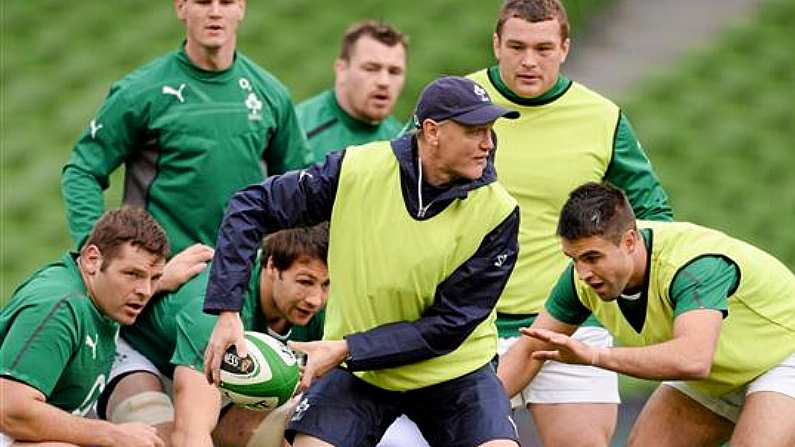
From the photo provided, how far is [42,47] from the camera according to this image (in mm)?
15109

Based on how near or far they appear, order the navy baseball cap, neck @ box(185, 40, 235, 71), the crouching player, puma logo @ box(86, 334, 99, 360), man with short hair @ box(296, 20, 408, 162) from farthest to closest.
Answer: man with short hair @ box(296, 20, 408, 162), neck @ box(185, 40, 235, 71), the crouching player, puma logo @ box(86, 334, 99, 360), the navy baseball cap

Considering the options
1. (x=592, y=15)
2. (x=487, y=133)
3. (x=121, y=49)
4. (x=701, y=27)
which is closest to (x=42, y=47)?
(x=121, y=49)

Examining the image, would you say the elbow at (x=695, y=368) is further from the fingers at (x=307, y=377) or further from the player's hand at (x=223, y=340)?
the player's hand at (x=223, y=340)

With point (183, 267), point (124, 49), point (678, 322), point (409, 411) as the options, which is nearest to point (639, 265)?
point (678, 322)

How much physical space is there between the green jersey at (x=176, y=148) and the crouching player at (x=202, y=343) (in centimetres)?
39

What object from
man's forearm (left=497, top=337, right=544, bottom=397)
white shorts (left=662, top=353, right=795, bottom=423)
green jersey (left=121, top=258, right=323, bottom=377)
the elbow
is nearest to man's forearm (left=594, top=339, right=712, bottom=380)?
the elbow

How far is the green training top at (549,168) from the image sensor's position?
7.21 meters

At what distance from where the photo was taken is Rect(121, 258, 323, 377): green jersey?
23.1 feet

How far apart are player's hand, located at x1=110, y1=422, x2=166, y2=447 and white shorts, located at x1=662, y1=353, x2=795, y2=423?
1.97 metres

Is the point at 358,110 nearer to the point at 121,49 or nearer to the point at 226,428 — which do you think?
the point at 226,428

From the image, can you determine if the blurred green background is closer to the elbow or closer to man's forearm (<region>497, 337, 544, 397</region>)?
man's forearm (<region>497, 337, 544, 397</region>)

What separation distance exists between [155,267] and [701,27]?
10301mm

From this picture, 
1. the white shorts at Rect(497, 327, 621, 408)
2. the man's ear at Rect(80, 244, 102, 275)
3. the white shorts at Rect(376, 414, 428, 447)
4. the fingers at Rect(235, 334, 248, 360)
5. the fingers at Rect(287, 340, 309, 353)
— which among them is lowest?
the white shorts at Rect(376, 414, 428, 447)

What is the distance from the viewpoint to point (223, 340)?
20.0 ft
